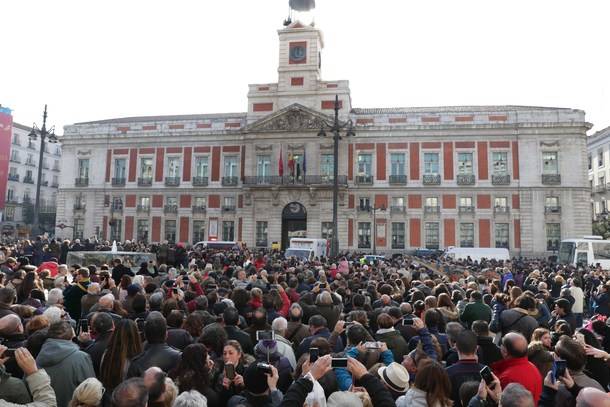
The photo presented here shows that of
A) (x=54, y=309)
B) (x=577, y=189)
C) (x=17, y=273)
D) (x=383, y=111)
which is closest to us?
(x=54, y=309)

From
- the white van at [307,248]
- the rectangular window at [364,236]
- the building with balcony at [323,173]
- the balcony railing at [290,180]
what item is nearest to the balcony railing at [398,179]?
the building with balcony at [323,173]

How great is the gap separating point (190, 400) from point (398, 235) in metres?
36.9

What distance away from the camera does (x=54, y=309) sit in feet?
18.6

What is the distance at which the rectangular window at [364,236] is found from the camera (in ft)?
129

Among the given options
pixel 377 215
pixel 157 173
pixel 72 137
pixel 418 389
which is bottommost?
pixel 418 389

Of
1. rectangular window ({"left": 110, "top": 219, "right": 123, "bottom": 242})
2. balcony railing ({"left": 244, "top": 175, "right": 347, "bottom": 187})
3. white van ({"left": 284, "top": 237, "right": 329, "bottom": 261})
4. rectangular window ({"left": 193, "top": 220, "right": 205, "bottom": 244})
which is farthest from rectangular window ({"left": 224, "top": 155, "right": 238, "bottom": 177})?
white van ({"left": 284, "top": 237, "right": 329, "bottom": 261})

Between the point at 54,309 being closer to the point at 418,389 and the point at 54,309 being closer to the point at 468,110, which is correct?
the point at 418,389

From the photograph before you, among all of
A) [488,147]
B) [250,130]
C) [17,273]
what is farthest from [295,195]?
[17,273]

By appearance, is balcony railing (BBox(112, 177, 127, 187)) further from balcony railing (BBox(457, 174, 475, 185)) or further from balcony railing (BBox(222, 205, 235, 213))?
balcony railing (BBox(457, 174, 475, 185))

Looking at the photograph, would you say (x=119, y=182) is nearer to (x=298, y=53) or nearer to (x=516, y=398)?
(x=298, y=53)

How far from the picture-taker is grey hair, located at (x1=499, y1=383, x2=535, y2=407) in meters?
3.02

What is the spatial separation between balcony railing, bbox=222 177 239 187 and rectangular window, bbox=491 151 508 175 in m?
21.9

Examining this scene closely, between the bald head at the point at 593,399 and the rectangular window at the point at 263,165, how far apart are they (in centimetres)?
3937

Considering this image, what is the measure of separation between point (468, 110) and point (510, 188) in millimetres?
8314
